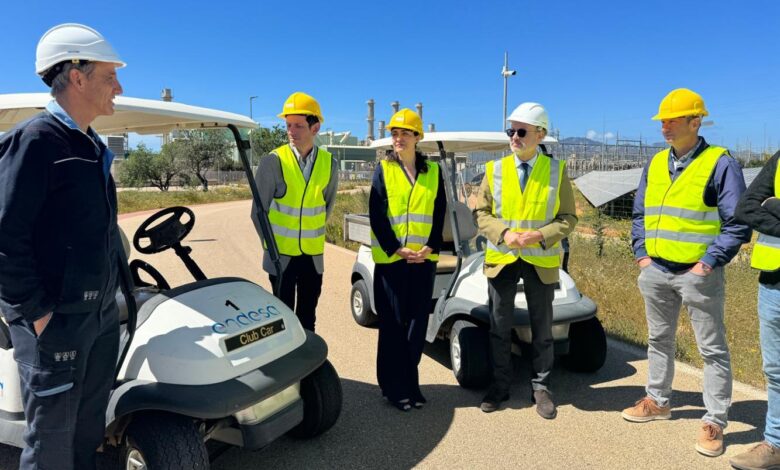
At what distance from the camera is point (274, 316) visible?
2666mm

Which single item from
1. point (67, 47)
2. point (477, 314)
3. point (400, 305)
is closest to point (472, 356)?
point (477, 314)

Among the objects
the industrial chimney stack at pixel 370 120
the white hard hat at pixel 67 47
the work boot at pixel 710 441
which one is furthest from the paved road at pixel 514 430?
the industrial chimney stack at pixel 370 120

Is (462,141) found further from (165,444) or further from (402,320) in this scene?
(165,444)

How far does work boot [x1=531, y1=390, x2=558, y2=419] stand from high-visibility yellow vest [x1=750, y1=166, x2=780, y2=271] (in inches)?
57.3

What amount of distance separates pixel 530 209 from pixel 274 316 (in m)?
1.76

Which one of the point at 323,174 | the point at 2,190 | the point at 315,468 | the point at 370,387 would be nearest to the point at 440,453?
the point at 315,468

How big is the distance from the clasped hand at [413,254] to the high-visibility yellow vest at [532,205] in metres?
0.44

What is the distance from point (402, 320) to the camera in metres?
3.45

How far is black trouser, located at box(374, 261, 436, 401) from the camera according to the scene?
3.43m

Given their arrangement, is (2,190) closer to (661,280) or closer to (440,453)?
(440,453)

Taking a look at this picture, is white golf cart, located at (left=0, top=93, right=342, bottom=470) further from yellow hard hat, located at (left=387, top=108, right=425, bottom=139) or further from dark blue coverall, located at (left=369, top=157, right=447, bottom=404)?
yellow hard hat, located at (left=387, top=108, right=425, bottom=139)

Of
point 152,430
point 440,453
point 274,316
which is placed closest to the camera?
point 152,430

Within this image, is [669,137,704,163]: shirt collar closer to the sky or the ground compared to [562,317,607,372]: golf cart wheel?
closer to the sky

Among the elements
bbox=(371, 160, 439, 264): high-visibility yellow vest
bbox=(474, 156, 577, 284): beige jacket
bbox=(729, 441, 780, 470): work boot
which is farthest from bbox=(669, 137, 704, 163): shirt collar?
bbox=(729, 441, 780, 470): work boot
